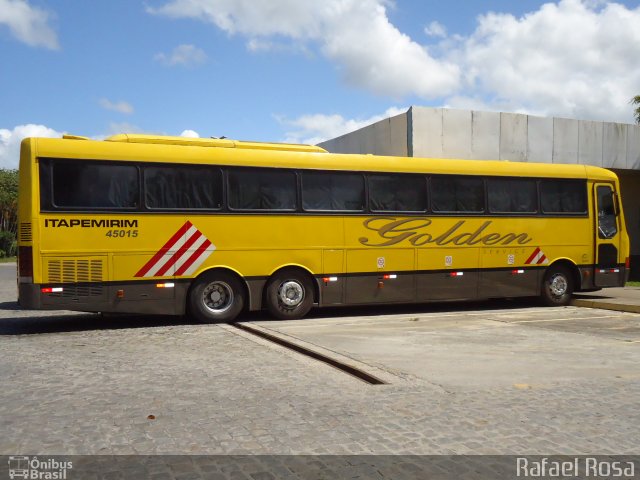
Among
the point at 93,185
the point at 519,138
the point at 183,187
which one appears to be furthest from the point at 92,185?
the point at 519,138

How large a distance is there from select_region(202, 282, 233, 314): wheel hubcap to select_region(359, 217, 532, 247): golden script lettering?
2.94 meters

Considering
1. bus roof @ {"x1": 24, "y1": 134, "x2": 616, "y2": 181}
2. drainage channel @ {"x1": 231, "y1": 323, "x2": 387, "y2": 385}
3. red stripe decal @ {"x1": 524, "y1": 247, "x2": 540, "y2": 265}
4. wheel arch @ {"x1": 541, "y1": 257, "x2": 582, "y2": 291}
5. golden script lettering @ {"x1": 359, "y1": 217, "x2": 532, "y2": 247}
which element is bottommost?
drainage channel @ {"x1": 231, "y1": 323, "x2": 387, "y2": 385}

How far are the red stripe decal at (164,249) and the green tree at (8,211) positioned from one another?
2001 inches

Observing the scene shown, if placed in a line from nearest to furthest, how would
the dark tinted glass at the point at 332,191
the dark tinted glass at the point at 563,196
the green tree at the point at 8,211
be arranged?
the dark tinted glass at the point at 332,191, the dark tinted glass at the point at 563,196, the green tree at the point at 8,211

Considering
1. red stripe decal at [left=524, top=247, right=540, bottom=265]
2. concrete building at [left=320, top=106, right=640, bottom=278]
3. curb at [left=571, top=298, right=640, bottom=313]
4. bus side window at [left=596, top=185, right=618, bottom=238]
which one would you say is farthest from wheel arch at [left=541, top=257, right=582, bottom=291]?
concrete building at [left=320, top=106, right=640, bottom=278]

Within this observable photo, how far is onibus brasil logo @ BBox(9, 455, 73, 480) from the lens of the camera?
4.24 m

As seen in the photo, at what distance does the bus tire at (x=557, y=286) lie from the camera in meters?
15.4

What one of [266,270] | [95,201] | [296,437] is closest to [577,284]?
[266,270]

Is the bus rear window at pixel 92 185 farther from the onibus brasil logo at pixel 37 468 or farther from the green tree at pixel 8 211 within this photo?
the green tree at pixel 8 211

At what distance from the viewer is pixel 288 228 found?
12.6m

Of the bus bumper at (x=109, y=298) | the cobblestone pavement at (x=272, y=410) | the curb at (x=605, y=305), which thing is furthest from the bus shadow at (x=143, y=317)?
the cobblestone pavement at (x=272, y=410)

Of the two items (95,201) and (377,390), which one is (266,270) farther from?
(377,390)

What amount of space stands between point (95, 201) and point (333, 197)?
459 cm

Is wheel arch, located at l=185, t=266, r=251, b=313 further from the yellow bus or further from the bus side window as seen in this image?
the bus side window
